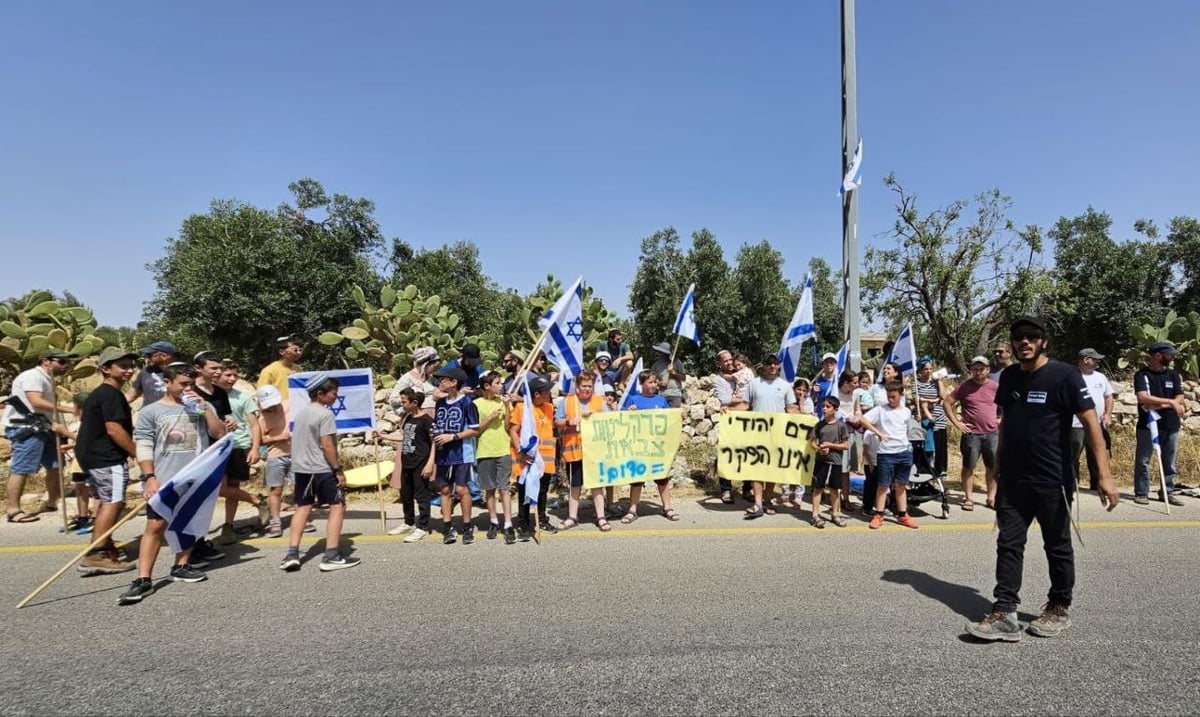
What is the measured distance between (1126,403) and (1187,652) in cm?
1266

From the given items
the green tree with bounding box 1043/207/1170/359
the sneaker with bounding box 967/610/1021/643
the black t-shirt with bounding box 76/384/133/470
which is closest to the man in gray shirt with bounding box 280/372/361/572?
the black t-shirt with bounding box 76/384/133/470

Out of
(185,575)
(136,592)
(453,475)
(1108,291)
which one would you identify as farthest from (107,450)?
(1108,291)

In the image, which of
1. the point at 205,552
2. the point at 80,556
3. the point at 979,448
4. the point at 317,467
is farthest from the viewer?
the point at 979,448

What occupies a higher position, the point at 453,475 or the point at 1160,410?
the point at 1160,410

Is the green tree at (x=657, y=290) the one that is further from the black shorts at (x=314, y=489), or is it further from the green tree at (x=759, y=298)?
the black shorts at (x=314, y=489)

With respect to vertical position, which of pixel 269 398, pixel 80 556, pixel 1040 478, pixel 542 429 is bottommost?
→ pixel 80 556

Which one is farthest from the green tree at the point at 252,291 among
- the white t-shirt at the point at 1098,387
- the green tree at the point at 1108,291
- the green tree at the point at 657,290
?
the green tree at the point at 1108,291

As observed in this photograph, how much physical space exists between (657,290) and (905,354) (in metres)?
19.3

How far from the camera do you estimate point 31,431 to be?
258 inches

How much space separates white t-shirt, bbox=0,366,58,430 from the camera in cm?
636

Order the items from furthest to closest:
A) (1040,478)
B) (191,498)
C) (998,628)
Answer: (191,498)
(1040,478)
(998,628)

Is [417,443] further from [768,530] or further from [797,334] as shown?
[797,334]

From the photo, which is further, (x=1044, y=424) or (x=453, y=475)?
(x=453, y=475)

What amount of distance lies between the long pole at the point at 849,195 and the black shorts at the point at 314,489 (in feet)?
22.0
